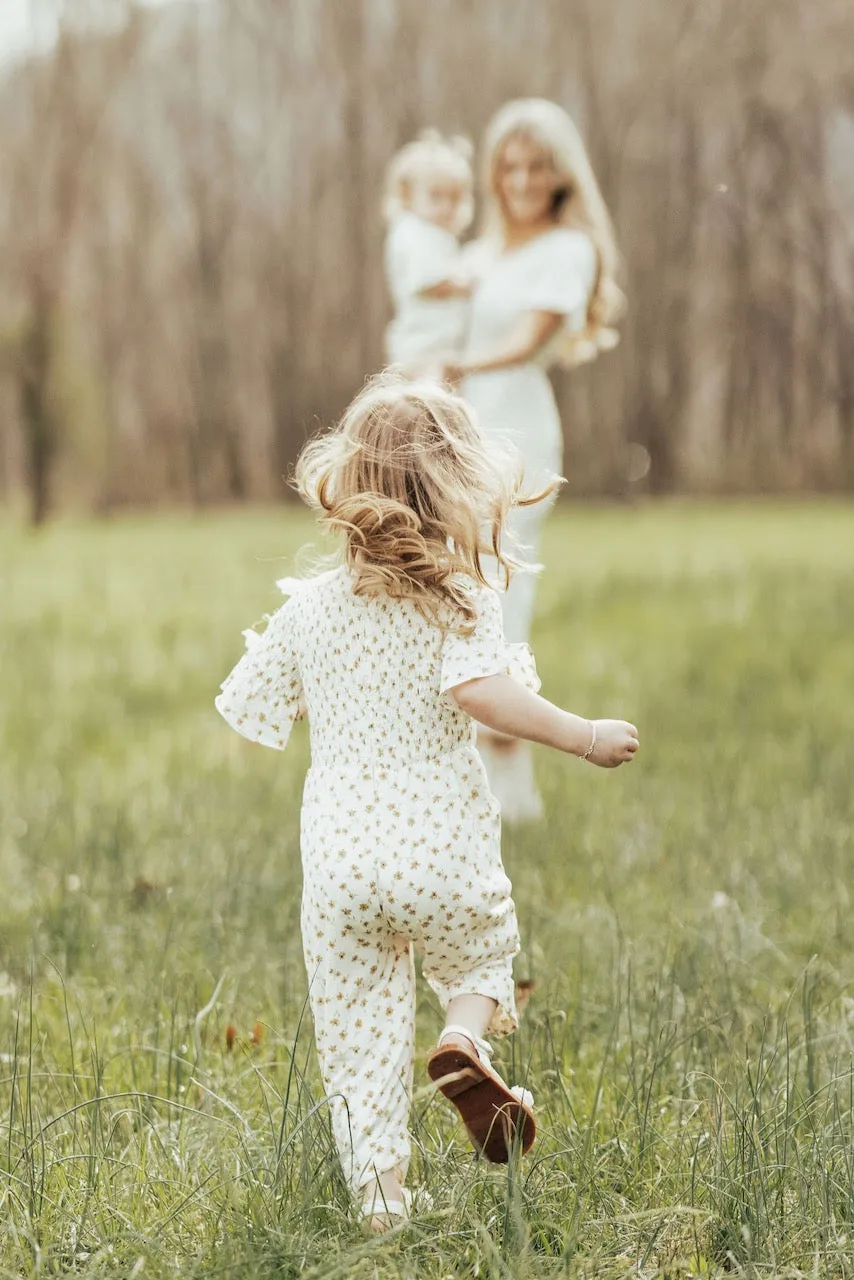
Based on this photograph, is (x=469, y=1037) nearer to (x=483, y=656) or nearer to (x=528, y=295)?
(x=483, y=656)

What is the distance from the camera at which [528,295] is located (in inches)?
171

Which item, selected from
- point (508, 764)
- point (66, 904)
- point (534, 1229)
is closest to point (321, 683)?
point (534, 1229)

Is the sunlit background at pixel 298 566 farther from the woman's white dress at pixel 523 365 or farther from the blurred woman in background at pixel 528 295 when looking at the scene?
the blurred woman in background at pixel 528 295

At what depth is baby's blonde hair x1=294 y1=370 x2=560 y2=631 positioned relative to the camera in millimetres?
2006

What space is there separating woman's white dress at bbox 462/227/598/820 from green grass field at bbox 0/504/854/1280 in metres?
0.19

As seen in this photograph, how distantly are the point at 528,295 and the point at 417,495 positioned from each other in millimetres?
2448

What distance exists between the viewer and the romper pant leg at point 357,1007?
195cm

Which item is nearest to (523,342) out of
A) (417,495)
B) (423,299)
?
(423,299)

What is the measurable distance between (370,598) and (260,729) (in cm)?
27

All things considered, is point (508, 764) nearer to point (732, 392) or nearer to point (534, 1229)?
point (534, 1229)

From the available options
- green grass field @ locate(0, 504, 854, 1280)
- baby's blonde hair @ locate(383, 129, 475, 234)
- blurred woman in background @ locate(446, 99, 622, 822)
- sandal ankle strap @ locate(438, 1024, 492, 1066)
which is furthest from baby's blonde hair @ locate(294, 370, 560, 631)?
baby's blonde hair @ locate(383, 129, 475, 234)

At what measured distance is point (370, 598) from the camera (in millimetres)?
2047

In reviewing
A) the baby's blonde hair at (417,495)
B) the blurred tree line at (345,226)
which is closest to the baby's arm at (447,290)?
the baby's blonde hair at (417,495)

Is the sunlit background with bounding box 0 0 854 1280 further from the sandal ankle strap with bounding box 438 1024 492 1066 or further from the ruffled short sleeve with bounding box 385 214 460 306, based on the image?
the ruffled short sleeve with bounding box 385 214 460 306
